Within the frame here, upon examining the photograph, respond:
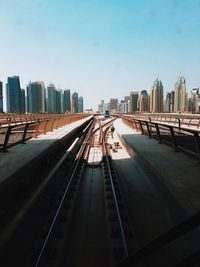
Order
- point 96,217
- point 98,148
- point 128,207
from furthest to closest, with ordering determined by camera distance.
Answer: point 98,148, point 128,207, point 96,217

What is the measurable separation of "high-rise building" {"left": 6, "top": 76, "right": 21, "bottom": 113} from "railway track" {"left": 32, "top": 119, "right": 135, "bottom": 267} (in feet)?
537

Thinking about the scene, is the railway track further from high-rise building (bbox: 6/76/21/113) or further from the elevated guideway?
high-rise building (bbox: 6/76/21/113)

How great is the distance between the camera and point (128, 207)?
27.3 ft

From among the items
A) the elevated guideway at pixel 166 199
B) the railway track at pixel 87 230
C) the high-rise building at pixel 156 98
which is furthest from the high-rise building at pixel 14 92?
the railway track at pixel 87 230

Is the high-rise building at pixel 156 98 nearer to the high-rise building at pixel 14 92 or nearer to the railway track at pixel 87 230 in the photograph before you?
the high-rise building at pixel 14 92

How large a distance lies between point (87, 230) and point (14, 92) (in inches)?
7183

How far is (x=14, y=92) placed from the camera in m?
179

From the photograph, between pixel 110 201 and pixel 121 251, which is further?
pixel 110 201

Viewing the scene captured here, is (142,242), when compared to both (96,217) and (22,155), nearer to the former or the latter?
(96,217)

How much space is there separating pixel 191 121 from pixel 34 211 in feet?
81.1

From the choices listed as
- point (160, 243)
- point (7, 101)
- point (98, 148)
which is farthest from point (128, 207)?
point (7, 101)

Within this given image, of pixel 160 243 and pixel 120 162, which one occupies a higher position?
pixel 160 243

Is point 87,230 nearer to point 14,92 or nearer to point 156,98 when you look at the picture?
point 14,92

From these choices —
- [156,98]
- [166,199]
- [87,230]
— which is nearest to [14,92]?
[156,98]
